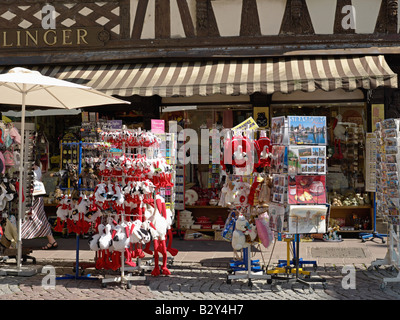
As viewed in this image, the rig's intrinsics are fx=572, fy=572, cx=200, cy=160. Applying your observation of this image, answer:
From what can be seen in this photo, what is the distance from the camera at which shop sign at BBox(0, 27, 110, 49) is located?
11.5 m

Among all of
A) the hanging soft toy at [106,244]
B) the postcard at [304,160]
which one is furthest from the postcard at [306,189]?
Result: the hanging soft toy at [106,244]

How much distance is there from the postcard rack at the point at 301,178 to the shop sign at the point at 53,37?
18.6 feet

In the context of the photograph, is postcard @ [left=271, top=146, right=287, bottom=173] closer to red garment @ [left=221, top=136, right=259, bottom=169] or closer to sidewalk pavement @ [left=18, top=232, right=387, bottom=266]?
red garment @ [left=221, top=136, right=259, bottom=169]

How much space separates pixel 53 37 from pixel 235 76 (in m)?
3.91

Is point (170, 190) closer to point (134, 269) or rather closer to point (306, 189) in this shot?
point (134, 269)

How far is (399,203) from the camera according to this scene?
24.3ft

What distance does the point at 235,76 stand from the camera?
34.8 ft

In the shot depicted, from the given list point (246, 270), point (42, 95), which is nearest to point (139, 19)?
point (42, 95)

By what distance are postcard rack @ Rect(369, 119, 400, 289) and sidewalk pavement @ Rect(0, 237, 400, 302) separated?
0.82 feet

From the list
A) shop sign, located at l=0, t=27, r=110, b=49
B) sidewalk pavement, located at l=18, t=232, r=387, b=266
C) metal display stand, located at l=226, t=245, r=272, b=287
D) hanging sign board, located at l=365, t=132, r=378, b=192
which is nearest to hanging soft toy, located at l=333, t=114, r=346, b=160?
hanging sign board, located at l=365, t=132, r=378, b=192

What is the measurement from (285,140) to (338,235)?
4.46 m

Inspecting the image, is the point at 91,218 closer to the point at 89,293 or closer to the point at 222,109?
the point at 89,293

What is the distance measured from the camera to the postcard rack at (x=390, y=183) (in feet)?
24.2

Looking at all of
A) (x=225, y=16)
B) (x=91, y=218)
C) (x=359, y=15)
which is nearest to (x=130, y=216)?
(x=91, y=218)
